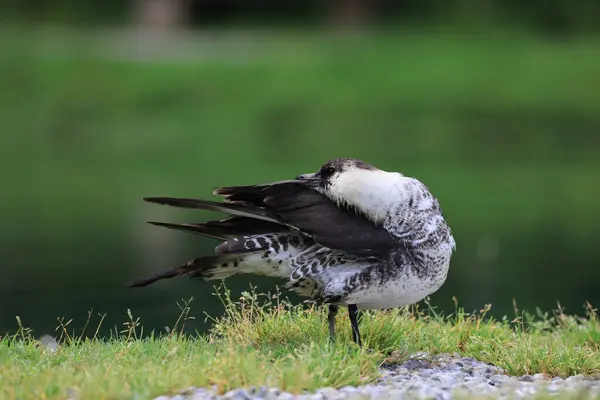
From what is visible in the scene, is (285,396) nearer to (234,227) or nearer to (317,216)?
(317,216)

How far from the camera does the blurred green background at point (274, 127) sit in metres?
18.3

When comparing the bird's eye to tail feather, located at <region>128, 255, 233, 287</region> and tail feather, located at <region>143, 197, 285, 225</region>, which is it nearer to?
tail feather, located at <region>143, 197, 285, 225</region>

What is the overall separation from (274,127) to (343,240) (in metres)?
29.9

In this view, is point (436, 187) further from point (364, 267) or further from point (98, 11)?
point (98, 11)

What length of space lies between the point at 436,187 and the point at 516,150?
9.21 m

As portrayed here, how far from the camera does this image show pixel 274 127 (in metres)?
38.7

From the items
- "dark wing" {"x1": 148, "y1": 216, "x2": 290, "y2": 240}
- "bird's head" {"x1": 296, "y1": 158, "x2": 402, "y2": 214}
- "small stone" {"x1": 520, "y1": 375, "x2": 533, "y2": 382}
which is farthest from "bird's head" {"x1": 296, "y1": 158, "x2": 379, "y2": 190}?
"small stone" {"x1": 520, "y1": 375, "x2": 533, "y2": 382}

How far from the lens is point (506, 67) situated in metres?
43.4

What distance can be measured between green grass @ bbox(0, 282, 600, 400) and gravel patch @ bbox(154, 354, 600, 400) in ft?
0.32

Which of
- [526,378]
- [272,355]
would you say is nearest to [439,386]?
Answer: [526,378]

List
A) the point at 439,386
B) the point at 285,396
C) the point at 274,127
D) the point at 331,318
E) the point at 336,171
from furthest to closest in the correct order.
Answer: the point at 274,127, the point at 331,318, the point at 336,171, the point at 439,386, the point at 285,396

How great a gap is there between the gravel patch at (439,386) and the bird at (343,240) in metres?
0.57

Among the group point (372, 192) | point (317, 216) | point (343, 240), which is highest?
point (372, 192)

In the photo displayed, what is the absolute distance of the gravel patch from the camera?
24.6 ft
